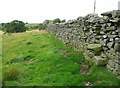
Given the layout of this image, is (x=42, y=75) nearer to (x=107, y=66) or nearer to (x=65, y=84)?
(x=65, y=84)

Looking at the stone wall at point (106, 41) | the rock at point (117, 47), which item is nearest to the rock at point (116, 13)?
the stone wall at point (106, 41)

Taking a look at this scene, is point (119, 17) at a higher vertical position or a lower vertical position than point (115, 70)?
higher

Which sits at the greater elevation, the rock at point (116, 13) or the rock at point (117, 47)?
the rock at point (116, 13)

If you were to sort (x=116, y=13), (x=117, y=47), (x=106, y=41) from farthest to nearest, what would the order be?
1. (x=106, y=41)
2. (x=116, y=13)
3. (x=117, y=47)

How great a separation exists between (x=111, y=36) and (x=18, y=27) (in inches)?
2440

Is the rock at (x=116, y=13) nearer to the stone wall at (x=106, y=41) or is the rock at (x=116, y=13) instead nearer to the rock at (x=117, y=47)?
the stone wall at (x=106, y=41)

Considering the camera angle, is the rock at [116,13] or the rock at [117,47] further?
the rock at [116,13]

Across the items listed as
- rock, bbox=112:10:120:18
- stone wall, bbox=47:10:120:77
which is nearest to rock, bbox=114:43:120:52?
stone wall, bbox=47:10:120:77

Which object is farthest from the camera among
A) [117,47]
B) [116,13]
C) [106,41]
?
[106,41]

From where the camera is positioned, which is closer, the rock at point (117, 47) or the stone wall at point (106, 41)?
the rock at point (117, 47)

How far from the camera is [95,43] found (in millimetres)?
9984

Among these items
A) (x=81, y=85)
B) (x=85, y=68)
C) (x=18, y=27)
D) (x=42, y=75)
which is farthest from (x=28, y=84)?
(x=18, y=27)

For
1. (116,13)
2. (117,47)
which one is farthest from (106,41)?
(116,13)

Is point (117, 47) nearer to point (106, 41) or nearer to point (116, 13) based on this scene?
point (106, 41)
